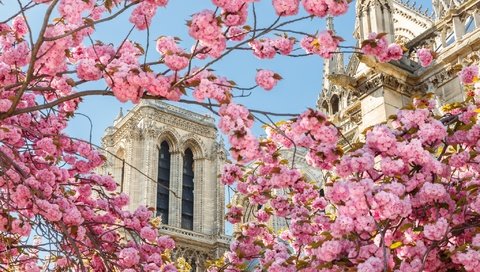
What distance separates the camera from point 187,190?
55125 mm

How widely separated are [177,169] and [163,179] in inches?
59.4

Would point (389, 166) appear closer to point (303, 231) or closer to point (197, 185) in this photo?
point (303, 231)

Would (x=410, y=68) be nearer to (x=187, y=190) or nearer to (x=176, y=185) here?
(x=176, y=185)


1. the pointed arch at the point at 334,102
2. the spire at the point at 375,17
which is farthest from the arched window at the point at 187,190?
the spire at the point at 375,17

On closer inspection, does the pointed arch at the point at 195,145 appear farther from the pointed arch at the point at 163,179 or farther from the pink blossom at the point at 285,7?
the pink blossom at the point at 285,7

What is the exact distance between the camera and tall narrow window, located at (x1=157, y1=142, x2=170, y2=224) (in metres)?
52.3

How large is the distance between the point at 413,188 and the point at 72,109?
13.6 ft

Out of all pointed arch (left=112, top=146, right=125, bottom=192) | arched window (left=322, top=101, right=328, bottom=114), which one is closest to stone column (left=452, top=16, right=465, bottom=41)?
arched window (left=322, top=101, right=328, bottom=114)

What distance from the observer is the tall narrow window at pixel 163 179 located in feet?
172

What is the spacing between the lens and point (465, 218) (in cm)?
733

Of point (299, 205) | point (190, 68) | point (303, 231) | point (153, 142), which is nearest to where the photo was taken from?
point (190, 68)

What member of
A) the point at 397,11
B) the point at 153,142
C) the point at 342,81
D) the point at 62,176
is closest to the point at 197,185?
the point at 153,142

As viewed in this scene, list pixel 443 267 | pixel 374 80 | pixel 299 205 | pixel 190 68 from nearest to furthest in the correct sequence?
pixel 190 68
pixel 443 267
pixel 299 205
pixel 374 80

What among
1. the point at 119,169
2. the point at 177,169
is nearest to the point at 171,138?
the point at 177,169
